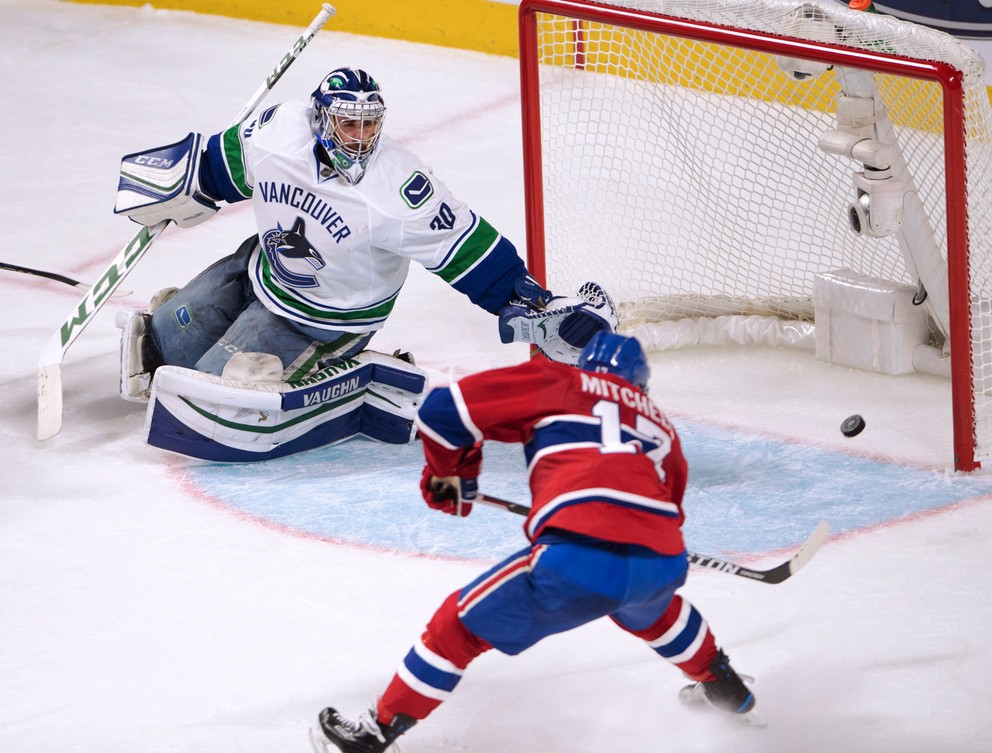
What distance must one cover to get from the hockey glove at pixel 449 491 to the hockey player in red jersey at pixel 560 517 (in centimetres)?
3

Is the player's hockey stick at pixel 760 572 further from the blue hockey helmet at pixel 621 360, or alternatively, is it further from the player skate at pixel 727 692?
the blue hockey helmet at pixel 621 360

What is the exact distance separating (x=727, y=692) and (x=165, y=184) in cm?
199

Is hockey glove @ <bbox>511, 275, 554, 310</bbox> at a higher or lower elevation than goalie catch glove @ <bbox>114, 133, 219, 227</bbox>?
lower

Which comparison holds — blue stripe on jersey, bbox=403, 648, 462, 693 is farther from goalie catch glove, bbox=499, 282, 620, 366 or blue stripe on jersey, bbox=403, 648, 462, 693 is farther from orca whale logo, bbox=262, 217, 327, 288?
orca whale logo, bbox=262, 217, 327, 288

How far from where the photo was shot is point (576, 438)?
2455mm

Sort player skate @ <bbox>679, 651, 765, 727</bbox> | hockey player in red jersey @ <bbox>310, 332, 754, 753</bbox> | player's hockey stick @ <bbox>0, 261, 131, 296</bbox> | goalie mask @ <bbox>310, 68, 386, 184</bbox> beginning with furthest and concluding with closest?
player's hockey stick @ <bbox>0, 261, 131, 296</bbox> < goalie mask @ <bbox>310, 68, 386, 184</bbox> < player skate @ <bbox>679, 651, 765, 727</bbox> < hockey player in red jersey @ <bbox>310, 332, 754, 753</bbox>

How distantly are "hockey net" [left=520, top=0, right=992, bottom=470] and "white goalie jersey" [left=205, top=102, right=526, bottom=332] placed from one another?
0.59 metres

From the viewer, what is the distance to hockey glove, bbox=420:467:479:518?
2613 mm

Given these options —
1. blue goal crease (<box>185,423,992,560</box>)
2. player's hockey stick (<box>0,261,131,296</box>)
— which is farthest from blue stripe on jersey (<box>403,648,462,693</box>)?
player's hockey stick (<box>0,261,131,296</box>)

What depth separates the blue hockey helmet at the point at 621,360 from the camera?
2527 millimetres

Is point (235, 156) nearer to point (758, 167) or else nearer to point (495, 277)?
point (495, 277)

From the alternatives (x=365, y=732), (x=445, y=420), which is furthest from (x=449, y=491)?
(x=365, y=732)

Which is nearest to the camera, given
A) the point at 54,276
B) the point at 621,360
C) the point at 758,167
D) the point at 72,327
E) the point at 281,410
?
the point at 621,360

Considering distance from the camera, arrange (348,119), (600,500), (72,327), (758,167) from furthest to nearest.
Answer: (758,167) → (72,327) → (348,119) → (600,500)
